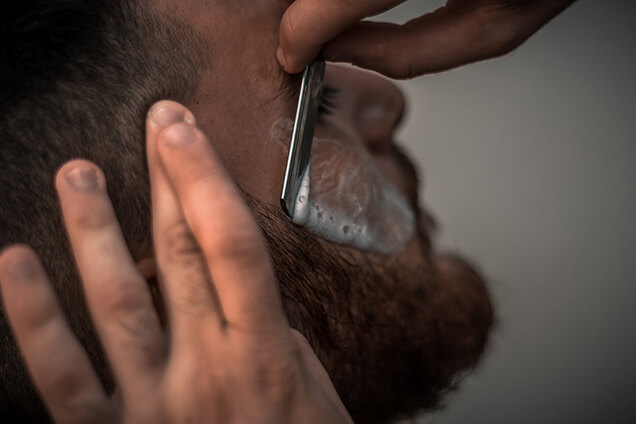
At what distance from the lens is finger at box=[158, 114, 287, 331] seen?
0.34 m

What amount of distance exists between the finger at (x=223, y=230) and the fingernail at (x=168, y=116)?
3 centimetres

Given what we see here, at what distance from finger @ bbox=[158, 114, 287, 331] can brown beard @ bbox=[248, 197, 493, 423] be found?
0.22 m

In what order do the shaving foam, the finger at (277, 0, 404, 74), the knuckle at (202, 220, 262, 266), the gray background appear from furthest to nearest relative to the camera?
the gray background → the shaving foam → the finger at (277, 0, 404, 74) → the knuckle at (202, 220, 262, 266)

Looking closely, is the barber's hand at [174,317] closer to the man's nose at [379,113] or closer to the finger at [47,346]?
the finger at [47,346]

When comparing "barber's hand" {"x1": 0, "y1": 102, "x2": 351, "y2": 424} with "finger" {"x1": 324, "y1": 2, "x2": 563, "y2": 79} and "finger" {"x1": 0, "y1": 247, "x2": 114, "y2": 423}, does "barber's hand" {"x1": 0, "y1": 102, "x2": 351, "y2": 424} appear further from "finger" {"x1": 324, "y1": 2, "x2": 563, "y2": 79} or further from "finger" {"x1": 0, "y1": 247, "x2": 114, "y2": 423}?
"finger" {"x1": 324, "y1": 2, "x2": 563, "y2": 79}

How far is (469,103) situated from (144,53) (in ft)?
3.16

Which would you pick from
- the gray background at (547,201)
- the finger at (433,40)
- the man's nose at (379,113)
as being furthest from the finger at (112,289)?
the gray background at (547,201)

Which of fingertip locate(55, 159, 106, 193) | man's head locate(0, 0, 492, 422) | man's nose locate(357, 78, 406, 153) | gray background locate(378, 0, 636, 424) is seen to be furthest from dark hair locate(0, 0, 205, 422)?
gray background locate(378, 0, 636, 424)

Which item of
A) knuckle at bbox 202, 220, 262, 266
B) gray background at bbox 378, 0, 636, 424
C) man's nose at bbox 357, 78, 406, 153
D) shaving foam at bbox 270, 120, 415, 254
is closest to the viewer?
knuckle at bbox 202, 220, 262, 266

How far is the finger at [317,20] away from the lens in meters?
0.49

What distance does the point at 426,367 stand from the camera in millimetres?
910

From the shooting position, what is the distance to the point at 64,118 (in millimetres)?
513

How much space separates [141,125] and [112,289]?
8.9 inches

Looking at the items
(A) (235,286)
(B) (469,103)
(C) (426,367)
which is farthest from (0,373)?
(B) (469,103)
